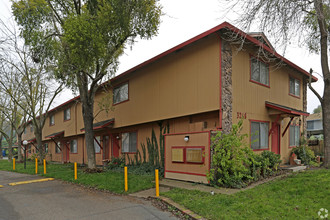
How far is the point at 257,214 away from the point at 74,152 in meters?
20.1

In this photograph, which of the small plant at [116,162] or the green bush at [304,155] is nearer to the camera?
the green bush at [304,155]

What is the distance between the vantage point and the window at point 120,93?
1578 cm

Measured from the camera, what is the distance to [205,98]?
10.3m

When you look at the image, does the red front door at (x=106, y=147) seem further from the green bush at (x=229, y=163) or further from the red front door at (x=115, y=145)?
the green bush at (x=229, y=163)

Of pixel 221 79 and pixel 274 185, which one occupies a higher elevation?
pixel 221 79

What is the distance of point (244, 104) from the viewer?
10.8 m

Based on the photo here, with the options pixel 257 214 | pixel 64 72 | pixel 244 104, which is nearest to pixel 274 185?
pixel 257 214

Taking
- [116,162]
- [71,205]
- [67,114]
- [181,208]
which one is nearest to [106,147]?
[116,162]

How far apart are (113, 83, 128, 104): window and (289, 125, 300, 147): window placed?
10.2 meters

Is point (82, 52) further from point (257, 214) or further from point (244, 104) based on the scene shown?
point (257, 214)

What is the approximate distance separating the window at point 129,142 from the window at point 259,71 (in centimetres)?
766

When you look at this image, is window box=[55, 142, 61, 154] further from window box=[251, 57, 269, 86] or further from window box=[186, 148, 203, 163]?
window box=[251, 57, 269, 86]

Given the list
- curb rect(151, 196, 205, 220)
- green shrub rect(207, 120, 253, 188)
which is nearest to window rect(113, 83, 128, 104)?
green shrub rect(207, 120, 253, 188)

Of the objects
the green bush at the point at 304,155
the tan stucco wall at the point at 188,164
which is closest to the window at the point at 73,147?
the tan stucco wall at the point at 188,164
